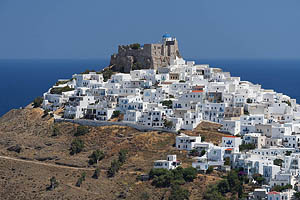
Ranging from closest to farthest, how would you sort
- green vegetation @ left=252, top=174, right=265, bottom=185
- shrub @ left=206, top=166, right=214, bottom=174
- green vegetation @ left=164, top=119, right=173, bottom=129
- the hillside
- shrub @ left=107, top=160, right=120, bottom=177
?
green vegetation @ left=252, top=174, right=265, bottom=185, the hillside, shrub @ left=206, top=166, right=214, bottom=174, shrub @ left=107, top=160, right=120, bottom=177, green vegetation @ left=164, top=119, right=173, bottom=129

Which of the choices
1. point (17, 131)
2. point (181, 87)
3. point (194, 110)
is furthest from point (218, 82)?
A: point (17, 131)

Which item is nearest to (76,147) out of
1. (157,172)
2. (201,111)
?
(157,172)

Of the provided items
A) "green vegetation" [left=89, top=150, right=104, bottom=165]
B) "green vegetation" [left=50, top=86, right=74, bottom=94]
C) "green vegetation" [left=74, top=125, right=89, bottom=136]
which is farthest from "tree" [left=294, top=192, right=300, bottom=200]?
"green vegetation" [left=50, top=86, right=74, bottom=94]

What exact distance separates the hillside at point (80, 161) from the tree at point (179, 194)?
1002 millimetres

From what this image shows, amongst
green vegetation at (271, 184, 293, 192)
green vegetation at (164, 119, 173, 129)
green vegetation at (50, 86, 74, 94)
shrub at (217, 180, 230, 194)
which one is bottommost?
shrub at (217, 180, 230, 194)

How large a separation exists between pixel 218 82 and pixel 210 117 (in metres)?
11.9

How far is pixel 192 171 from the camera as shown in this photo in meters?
72.5

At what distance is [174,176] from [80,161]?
1147 cm

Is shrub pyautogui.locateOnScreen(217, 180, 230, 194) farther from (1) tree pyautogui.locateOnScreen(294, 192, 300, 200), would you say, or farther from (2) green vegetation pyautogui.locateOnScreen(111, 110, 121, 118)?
(2) green vegetation pyautogui.locateOnScreen(111, 110, 121, 118)

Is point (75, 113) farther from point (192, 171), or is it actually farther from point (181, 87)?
point (192, 171)

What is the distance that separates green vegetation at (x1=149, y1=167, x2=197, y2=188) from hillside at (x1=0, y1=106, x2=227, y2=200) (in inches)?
22.4

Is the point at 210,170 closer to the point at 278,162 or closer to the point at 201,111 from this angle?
the point at 278,162

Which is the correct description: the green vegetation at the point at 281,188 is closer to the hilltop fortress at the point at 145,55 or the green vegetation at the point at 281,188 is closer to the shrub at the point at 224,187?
the shrub at the point at 224,187

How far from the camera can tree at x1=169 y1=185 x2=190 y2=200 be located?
69.3m
